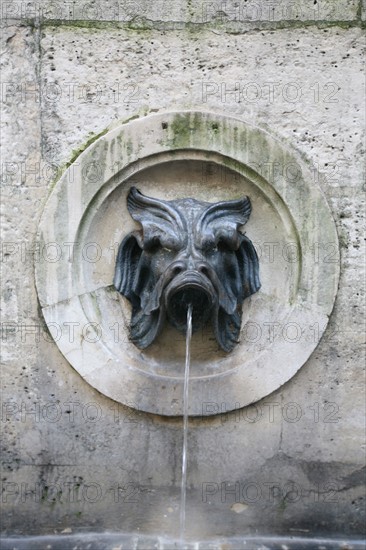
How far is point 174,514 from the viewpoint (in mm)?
3924

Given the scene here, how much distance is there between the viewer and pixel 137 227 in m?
3.98

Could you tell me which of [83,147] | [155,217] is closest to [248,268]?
[155,217]

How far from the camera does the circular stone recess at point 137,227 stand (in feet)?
12.6

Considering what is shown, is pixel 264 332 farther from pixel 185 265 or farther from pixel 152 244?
pixel 152 244

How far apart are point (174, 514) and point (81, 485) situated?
51 centimetres

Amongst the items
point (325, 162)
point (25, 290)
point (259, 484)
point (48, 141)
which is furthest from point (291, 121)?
point (259, 484)

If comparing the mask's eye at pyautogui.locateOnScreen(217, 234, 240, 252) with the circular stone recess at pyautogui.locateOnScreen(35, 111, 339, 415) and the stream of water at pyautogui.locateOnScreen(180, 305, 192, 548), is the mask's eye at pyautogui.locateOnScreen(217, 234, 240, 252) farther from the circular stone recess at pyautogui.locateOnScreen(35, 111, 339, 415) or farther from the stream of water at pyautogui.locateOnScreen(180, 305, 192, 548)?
the stream of water at pyautogui.locateOnScreen(180, 305, 192, 548)

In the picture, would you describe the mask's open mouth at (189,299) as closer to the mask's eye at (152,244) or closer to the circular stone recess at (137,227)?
the circular stone recess at (137,227)

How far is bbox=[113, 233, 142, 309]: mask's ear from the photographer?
3955 mm

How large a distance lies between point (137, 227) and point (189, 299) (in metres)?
0.54

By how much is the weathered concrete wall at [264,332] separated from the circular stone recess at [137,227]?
0.08 m

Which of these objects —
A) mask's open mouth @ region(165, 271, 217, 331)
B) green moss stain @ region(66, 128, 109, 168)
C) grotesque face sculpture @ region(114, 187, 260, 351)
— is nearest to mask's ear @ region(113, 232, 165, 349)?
grotesque face sculpture @ region(114, 187, 260, 351)

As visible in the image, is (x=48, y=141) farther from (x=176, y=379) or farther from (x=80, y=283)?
(x=176, y=379)

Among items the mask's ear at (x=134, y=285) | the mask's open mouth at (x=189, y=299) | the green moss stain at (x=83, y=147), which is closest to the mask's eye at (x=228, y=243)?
the mask's open mouth at (x=189, y=299)
